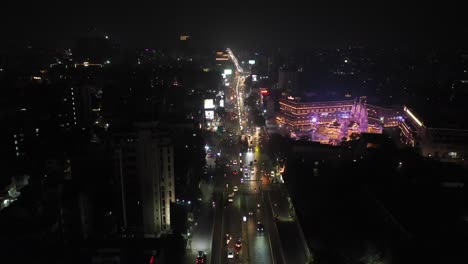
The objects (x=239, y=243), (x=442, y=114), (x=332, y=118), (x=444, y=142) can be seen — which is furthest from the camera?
(x=332, y=118)

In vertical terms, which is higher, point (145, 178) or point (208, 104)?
point (208, 104)

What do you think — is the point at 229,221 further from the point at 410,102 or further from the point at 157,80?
the point at 157,80

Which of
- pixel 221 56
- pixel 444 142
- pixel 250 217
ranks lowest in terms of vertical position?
pixel 250 217

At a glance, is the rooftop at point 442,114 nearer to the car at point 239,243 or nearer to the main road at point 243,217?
the main road at point 243,217

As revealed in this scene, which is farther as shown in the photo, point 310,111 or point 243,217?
point 310,111

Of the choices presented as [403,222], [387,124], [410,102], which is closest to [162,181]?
[403,222]

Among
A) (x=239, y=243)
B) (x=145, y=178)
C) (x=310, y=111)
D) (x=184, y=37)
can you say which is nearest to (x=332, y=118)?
(x=310, y=111)

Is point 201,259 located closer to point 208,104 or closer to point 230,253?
point 230,253

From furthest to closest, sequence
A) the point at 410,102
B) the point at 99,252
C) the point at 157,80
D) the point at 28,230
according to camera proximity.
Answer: the point at 157,80, the point at 410,102, the point at 28,230, the point at 99,252
